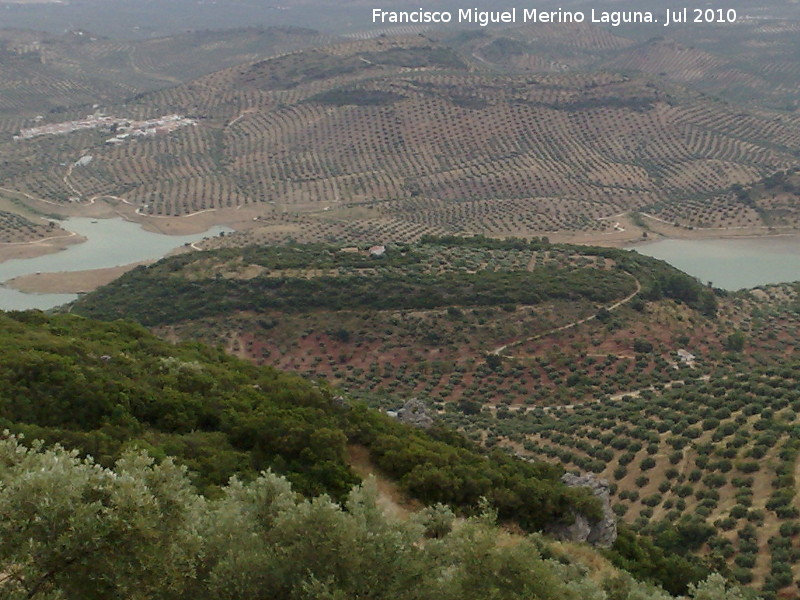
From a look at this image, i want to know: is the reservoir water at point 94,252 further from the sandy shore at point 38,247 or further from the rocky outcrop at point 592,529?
the rocky outcrop at point 592,529

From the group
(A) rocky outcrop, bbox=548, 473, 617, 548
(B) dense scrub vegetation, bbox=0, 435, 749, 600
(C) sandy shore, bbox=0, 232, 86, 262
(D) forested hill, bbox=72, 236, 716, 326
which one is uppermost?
(B) dense scrub vegetation, bbox=0, 435, 749, 600

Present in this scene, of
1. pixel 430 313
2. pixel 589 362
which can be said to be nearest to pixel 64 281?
pixel 430 313

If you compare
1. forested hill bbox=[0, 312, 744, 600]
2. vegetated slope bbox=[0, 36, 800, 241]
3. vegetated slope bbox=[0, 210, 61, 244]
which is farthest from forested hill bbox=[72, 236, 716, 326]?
vegetated slope bbox=[0, 210, 61, 244]

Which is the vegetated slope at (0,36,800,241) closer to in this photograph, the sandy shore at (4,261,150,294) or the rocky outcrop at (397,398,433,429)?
the sandy shore at (4,261,150,294)

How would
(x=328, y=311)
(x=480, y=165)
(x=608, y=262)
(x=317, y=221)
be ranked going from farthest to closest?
(x=480, y=165), (x=317, y=221), (x=608, y=262), (x=328, y=311)

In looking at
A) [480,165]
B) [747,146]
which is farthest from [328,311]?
[747,146]

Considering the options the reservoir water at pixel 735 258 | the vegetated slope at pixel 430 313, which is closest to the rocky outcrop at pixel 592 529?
the vegetated slope at pixel 430 313

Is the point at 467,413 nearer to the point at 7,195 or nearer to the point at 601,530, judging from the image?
the point at 601,530
